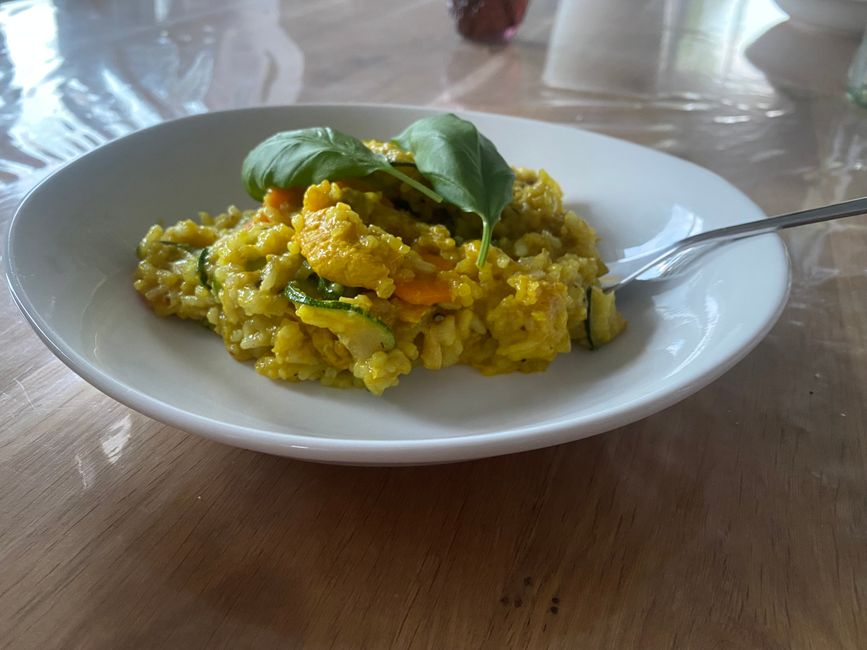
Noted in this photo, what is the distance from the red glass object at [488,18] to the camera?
3.30 m

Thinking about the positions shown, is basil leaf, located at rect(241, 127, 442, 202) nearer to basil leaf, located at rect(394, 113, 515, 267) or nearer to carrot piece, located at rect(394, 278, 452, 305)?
basil leaf, located at rect(394, 113, 515, 267)

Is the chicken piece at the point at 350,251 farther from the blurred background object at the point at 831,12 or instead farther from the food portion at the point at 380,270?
the blurred background object at the point at 831,12

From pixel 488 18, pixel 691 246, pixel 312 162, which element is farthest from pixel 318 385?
pixel 488 18

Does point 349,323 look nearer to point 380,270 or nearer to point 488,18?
point 380,270

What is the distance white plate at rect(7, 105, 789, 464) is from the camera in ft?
3.36

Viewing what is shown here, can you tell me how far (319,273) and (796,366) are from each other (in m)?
0.96

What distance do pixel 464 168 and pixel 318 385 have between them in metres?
0.47

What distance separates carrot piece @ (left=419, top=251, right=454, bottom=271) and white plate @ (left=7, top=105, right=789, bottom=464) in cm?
19

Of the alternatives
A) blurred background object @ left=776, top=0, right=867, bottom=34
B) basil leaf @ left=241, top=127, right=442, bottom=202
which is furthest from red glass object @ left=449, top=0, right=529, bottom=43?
basil leaf @ left=241, top=127, right=442, bottom=202

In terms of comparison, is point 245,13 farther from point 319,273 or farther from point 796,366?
point 796,366

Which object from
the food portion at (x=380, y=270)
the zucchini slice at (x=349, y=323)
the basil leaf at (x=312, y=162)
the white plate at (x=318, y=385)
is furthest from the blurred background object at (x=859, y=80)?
the zucchini slice at (x=349, y=323)

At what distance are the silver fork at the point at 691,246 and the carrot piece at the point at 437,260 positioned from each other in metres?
0.38

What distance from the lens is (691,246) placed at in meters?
1.54

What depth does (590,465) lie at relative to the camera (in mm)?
1232
